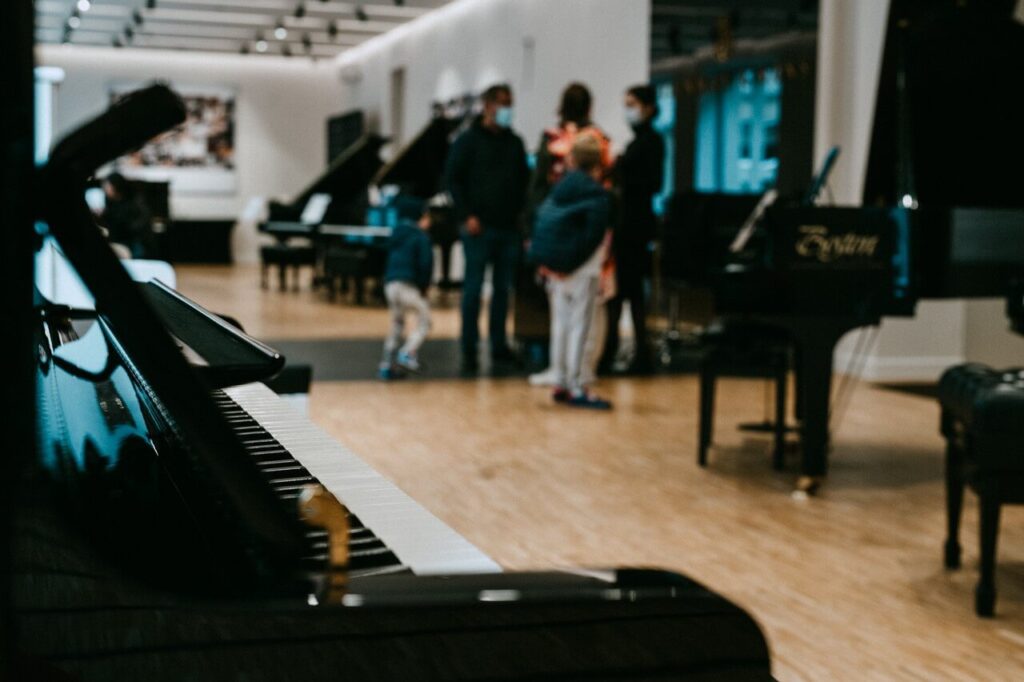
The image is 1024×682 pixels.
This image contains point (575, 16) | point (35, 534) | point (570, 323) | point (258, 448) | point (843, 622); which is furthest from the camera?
point (575, 16)

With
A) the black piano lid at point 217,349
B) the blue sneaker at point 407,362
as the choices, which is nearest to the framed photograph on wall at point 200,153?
the blue sneaker at point 407,362

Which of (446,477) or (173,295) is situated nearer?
(173,295)

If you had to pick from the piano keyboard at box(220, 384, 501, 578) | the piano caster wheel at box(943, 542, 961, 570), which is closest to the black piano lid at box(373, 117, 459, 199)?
the piano caster wheel at box(943, 542, 961, 570)

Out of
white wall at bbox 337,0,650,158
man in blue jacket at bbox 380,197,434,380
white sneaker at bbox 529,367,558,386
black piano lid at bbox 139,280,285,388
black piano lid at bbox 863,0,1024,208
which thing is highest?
white wall at bbox 337,0,650,158

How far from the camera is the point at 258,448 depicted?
1331mm

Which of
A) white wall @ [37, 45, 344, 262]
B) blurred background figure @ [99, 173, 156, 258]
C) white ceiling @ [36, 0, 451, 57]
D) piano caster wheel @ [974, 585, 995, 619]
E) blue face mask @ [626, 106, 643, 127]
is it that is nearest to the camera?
piano caster wheel @ [974, 585, 995, 619]

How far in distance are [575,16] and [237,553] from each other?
12.0m

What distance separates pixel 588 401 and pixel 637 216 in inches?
66.7

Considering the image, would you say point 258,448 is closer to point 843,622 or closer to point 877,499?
point 843,622

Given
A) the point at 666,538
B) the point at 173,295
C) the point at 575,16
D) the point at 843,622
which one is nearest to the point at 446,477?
the point at 666,538

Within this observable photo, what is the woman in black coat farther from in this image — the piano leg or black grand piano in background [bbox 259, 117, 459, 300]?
black grand piano in background [bbox 259, 117, 459, 300]

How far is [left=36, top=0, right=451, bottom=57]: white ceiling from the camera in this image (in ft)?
53.8

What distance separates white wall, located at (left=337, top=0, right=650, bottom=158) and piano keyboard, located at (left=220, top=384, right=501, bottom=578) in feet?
32.4

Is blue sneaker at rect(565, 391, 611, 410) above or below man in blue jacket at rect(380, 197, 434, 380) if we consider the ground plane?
below
